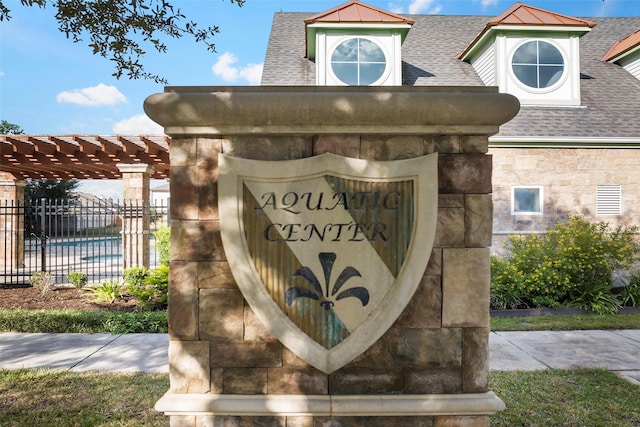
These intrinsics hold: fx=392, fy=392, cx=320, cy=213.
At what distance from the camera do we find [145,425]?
11.2ft

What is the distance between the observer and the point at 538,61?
1110cm

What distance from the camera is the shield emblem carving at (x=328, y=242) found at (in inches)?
96.3

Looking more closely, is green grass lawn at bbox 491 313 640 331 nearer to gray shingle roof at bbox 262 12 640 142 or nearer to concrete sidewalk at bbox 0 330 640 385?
concrete sidewalk at bbox 0 330 640 385

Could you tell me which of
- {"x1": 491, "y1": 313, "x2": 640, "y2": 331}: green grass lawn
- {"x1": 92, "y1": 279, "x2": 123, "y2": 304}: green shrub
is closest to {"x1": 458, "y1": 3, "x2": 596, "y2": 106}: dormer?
{"x1": 491, "y1": 313, "x2": 640, "y2": 331}: green grass lawn

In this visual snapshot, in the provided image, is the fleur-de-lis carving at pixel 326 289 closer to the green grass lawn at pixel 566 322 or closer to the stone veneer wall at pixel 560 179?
the green grass lawn at pixel 566 322

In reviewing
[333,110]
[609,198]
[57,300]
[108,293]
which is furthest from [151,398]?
[609,198]

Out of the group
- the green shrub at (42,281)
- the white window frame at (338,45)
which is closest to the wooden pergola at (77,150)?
the green shrub at (42,281)

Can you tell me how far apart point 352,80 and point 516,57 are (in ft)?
15.4

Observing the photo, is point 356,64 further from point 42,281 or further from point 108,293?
point 42,281

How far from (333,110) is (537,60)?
36.9 ft

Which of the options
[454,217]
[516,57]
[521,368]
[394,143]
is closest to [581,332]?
[521,368]

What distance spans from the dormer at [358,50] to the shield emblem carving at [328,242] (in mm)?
9246

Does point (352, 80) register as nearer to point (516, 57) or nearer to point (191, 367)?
point (516, 57)

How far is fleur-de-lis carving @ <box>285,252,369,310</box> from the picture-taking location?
245 centimetres
